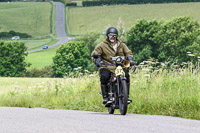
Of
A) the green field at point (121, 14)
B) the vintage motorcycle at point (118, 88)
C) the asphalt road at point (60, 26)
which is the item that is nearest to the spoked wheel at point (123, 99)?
the vintage motorcycle at point (118, 88)

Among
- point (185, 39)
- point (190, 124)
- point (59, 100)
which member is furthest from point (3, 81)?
point (190, 124)

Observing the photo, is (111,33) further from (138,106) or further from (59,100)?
(59,100)

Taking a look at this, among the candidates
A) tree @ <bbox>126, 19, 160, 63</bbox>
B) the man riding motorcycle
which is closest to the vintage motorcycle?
the man riding motorcycle

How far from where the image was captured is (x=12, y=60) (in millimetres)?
98750

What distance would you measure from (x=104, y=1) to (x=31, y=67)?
6798cm

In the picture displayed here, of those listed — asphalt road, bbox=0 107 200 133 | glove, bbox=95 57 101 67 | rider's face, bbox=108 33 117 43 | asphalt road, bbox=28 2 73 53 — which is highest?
asphalt road, bbox=28 2 73 53

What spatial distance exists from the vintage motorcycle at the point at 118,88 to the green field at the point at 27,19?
130 metres

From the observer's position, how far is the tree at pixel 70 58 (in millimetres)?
94312

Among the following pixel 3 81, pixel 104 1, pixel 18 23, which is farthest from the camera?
pixel 104 1

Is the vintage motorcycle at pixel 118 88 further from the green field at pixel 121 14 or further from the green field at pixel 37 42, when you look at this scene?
the green field at pixel 121 14

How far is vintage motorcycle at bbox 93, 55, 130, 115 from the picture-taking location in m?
9.07

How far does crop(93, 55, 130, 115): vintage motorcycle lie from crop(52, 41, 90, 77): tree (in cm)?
8366

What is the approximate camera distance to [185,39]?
8031cm

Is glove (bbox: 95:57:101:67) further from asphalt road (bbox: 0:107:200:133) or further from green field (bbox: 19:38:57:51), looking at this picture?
green field (bbox: 19:38:57:51)
